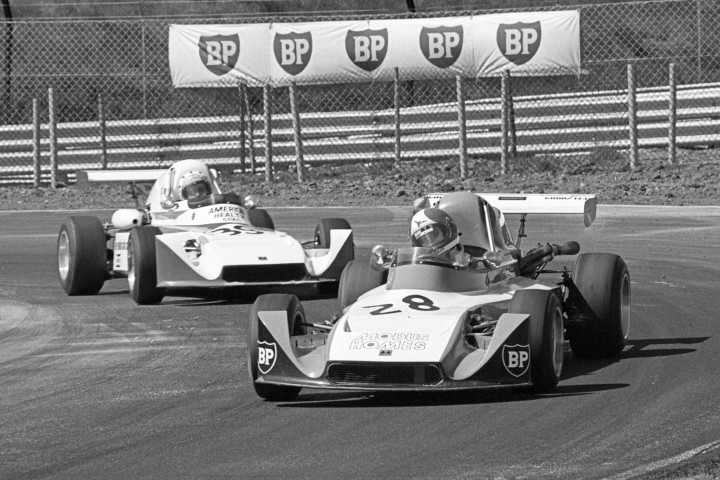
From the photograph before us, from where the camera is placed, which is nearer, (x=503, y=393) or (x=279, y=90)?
(x=503, y=393)

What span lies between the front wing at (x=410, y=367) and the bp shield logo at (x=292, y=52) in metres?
13.5

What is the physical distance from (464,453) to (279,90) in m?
23.0

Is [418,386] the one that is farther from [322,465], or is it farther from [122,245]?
[122,245]

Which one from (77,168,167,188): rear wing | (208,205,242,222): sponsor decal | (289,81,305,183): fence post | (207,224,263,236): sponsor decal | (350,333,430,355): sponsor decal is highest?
(289,81,305,183): fence post

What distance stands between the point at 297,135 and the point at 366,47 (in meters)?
1.63

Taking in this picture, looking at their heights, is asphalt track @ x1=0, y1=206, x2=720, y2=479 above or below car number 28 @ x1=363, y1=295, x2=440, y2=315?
below

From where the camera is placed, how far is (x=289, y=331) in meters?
7.89

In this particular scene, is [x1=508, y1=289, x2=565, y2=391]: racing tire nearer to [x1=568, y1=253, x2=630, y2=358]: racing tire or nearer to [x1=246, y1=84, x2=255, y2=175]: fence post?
[x1=568, y1=253, x2=630, y2=358]: racing tire

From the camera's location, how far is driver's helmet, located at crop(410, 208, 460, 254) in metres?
8.61

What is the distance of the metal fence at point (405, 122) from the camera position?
21359 millimetres

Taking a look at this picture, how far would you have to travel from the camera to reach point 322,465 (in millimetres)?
6211

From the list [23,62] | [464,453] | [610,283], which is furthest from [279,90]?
[464,453]

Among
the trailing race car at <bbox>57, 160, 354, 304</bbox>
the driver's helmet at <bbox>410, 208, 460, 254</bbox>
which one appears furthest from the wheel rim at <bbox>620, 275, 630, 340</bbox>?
the trailing race car at <bbox>57, 160, 354, 304</bbox>

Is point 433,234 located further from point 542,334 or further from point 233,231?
point 233,231
